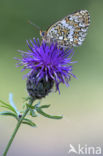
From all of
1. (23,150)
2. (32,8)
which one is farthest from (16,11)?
(23,150)

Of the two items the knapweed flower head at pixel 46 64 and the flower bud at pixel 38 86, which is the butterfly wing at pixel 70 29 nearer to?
the knapweed flower head at pixel 46 64

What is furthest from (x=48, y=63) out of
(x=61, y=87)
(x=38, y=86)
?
(x=61, y=87)

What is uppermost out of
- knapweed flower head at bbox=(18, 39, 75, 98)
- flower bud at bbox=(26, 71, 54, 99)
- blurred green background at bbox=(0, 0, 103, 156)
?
blurred green background at bbox=(0, 0, 103, 156)

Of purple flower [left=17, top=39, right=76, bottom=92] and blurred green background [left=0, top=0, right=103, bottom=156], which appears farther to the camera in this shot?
blurred green background [left=0, top=0, right=103, bottom=156]

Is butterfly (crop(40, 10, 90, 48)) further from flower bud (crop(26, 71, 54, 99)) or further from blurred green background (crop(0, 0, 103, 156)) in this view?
blurred green background (crop(0, 0, 103, 156))

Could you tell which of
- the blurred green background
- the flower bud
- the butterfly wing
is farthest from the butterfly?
the blurred green background

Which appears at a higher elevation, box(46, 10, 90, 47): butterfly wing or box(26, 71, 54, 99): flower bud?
box(46, 10, 90, 47): butterfly wing

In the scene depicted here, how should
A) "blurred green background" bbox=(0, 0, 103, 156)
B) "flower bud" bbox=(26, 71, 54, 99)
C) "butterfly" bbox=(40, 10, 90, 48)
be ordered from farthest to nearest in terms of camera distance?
"blurred green background" bbox=(0, 0, 103, 156) < "butterfly" bbox=(40, 10, 90, 48) < "flower bud" bbox=(26, 71, 54, 99)

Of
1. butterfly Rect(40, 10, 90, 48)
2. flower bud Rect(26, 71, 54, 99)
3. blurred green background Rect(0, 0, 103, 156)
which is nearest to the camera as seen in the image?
flower bud Rect(26, 71, 54, 99)
